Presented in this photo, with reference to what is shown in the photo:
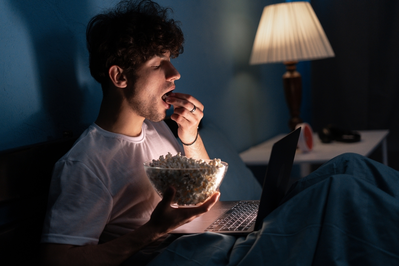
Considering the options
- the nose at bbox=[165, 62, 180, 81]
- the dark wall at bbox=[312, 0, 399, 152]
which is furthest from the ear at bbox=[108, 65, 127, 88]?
the dark wall at bbox=[312, 0, 399, 152]

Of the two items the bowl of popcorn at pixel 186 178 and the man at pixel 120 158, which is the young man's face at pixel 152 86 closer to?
the man at pixel 120 158

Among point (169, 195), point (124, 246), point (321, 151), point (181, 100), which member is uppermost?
point (181, 100)

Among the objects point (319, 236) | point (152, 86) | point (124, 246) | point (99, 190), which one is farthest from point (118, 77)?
point (319, 236)

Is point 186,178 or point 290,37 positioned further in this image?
point 290,37

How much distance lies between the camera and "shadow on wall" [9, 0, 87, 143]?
1.03 metres

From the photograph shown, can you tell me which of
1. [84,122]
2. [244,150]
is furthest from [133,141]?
[244,150]

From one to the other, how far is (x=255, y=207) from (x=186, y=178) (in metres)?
0.37

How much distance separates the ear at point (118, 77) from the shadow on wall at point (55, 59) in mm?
171

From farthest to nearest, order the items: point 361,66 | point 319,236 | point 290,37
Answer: point 361,66
point 290,37
point 319,236

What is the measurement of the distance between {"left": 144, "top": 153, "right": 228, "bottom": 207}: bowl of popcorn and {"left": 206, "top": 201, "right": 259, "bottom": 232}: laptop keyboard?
0.11 m

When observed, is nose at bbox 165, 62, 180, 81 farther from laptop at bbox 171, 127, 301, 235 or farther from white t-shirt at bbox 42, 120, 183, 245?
laptop at bbox 171, 127, 301, 235

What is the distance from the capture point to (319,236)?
29.2 inches

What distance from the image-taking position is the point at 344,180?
0.79 m

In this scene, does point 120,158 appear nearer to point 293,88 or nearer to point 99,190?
point 99,190
